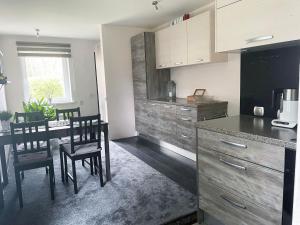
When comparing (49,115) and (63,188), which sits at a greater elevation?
(49,115)

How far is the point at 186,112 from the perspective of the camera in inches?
127

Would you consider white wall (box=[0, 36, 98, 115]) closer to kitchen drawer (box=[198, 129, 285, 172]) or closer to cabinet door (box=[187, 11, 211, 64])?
cabinet door (box=[187, 11, 211, 64])

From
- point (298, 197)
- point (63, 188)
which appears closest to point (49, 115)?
point (63, 188)

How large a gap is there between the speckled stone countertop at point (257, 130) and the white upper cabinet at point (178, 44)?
1.78 m

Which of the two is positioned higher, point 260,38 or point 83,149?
point 260,38

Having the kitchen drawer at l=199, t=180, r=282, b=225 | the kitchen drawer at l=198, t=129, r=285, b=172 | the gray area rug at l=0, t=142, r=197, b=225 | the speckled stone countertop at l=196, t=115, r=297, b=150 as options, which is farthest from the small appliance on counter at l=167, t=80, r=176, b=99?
the kitchen drawer at l=199, t=180, r=282, b=225

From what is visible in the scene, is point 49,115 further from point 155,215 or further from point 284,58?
point 284,58

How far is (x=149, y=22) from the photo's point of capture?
14.2 ft

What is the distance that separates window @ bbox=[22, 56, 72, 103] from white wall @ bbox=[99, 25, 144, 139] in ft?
6.01

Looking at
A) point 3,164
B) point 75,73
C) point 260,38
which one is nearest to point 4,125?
point 3,164

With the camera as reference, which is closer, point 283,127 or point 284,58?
point 283,127

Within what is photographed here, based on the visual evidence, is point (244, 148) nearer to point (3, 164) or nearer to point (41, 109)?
point (3, 164)

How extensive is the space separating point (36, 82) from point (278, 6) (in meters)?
5.49

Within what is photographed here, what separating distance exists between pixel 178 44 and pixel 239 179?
8.29 ft
